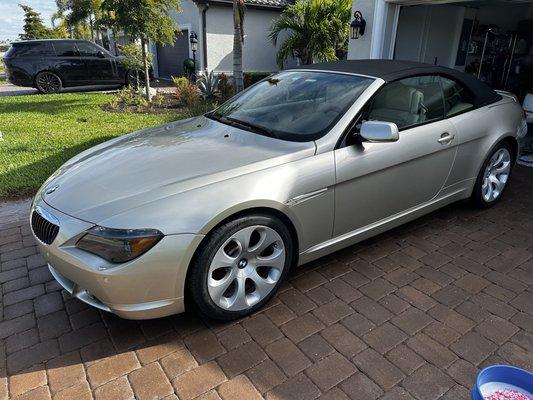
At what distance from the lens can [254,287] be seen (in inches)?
105

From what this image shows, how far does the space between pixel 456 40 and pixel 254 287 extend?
988 cm

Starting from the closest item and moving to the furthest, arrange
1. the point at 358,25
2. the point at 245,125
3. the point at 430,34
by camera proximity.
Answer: the point at 245,125 < the point at 358,25 < the point at 430,34

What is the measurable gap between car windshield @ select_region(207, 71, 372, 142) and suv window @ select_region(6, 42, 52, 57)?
11.2 metres

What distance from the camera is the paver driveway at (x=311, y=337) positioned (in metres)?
2.18

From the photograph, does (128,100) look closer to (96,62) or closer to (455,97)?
(96,62)

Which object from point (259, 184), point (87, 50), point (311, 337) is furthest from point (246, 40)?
point (311, 337)

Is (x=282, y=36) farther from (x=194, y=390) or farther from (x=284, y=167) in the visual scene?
(x=194, y=390)

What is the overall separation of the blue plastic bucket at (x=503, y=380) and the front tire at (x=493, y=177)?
268cm

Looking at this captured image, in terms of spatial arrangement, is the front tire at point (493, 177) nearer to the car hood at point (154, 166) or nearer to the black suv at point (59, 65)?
the car hood at point (154, 166)

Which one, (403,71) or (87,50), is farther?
(87,50)

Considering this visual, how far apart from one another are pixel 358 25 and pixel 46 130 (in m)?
5.78

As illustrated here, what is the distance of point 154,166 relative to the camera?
2686mm

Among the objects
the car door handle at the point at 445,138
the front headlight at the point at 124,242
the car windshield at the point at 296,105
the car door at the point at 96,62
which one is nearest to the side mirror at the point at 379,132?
the car windshield at the point at 296,105

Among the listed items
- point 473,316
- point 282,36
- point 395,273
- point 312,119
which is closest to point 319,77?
point 312,119
